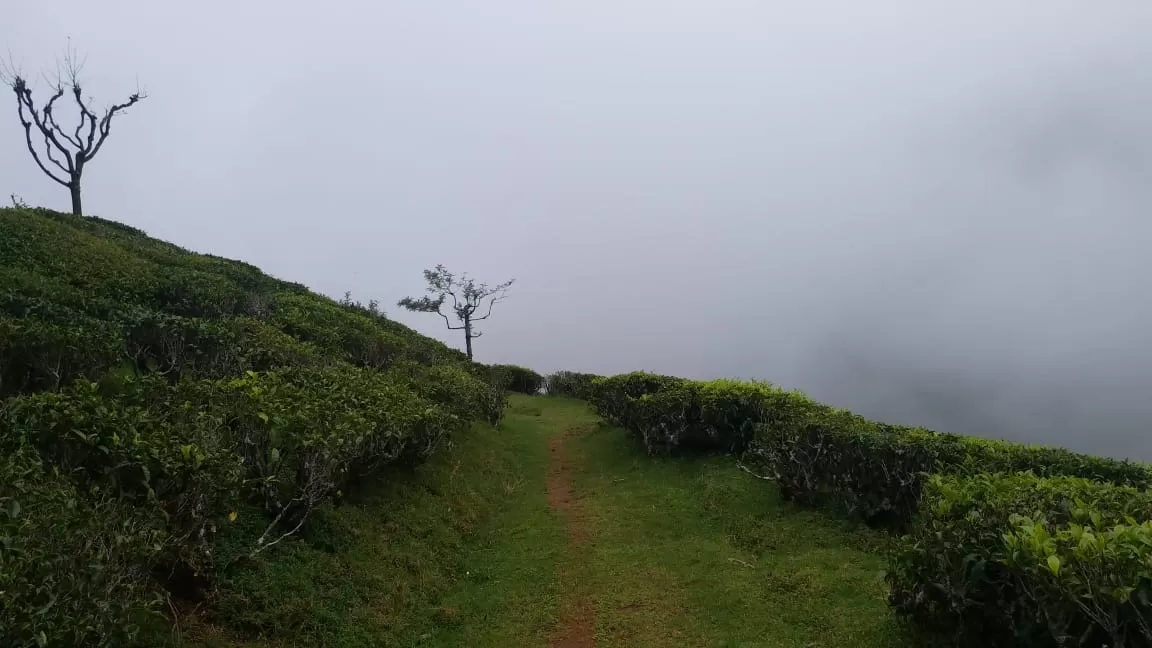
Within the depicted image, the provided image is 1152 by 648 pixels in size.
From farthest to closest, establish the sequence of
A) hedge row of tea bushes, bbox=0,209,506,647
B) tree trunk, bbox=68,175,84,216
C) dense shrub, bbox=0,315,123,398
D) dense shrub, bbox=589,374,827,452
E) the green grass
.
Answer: tree trunk, bbox=68,175,84,216 → dense shrub, bbox=589,374,827,452 → dense shrub, bbox=0,315,123,398 → the green grass → hedge row of tea bushes, bbox=0,209,506,647

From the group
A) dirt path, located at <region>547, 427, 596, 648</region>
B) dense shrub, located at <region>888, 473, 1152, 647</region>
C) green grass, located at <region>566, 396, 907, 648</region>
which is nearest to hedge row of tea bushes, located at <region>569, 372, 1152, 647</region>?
dense shrub, located at <region>888, 473, 1152, 647</region>

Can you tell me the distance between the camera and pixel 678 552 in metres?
9.34

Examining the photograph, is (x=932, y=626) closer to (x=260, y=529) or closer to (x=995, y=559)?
(x=995, y=559)

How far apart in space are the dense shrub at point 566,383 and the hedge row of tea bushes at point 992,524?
20936 millimetres

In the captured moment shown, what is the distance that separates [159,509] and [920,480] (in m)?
9.11

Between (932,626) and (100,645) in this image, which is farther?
(932,626)

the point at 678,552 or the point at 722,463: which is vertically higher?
the point at 722,463

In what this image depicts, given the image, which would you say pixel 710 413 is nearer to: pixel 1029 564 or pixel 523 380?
pixel 1029 564

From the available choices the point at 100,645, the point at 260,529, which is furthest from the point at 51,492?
the point at 260,529

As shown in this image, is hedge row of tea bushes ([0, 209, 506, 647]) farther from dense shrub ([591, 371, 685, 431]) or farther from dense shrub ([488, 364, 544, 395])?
dense shrub ([488, 364, 544, 395])

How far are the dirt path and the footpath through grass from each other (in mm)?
26

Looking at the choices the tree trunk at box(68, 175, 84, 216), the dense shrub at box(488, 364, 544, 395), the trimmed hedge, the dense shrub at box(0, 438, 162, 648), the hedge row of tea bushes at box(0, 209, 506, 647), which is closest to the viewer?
the dense shrub at box(0, 438, 162, 648)

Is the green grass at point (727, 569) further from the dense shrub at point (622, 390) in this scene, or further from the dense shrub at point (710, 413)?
the dense shrub at point (622, 390)

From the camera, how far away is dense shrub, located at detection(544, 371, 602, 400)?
32112mm
